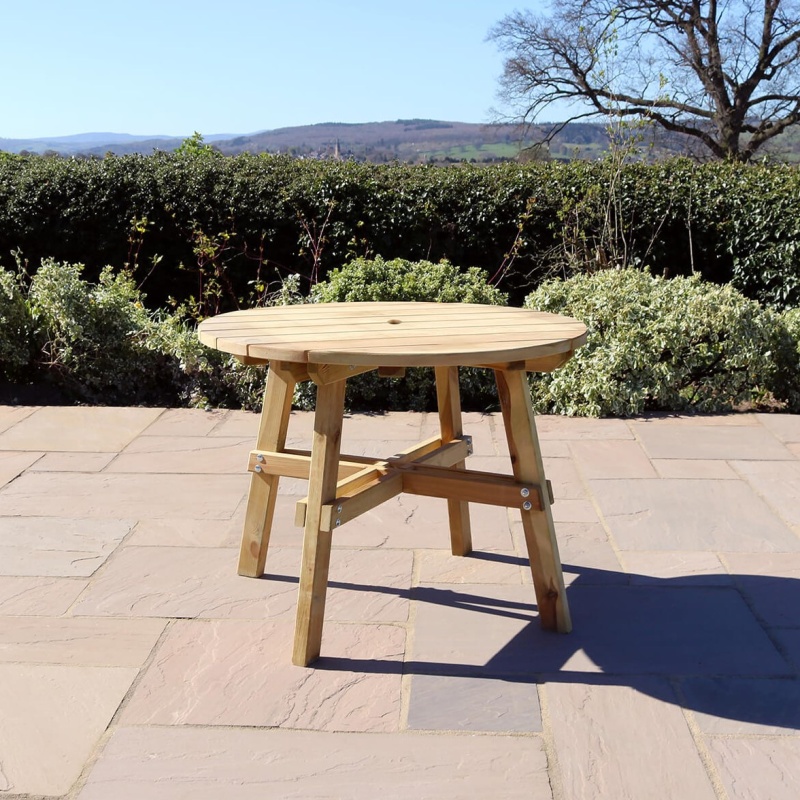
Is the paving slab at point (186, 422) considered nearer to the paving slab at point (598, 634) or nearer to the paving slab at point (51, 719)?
the paving slab at point (598, 634)

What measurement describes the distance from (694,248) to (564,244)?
1009mm

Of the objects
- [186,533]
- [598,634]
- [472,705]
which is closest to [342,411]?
[472,705]

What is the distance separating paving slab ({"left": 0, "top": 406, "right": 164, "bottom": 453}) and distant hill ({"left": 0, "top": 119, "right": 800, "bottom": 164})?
386 centimetres

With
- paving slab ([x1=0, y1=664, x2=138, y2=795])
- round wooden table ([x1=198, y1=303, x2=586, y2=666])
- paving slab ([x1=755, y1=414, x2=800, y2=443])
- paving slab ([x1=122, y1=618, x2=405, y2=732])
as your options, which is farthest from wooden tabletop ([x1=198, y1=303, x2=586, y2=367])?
paving slab ([x1=755, y1=414, x2=800, y2=443])

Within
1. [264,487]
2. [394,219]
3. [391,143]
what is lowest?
[264,487]

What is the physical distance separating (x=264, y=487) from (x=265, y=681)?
675 mm

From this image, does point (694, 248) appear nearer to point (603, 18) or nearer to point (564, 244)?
point (564, 244)

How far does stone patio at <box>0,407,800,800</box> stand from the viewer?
1.98 metres

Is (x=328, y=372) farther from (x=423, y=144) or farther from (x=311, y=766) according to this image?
(x=423, y=144)

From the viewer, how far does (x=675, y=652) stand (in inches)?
97.0

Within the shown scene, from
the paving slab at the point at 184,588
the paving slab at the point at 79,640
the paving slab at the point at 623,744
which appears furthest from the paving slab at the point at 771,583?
the paving slab at the point at 79,640

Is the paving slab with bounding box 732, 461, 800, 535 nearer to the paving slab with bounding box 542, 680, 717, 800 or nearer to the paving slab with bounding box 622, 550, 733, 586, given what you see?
the paving slab with bounding box 622, 550, 733, 586

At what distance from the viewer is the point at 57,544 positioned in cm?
316

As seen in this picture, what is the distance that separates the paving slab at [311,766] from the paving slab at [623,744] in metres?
0.08
